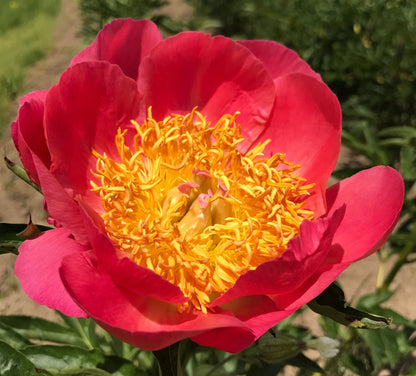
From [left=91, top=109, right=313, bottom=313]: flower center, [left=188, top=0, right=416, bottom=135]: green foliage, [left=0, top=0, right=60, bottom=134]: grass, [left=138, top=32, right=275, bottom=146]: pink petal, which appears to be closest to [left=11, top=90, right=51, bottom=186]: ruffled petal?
[left=91, top=109, right=313, bottom=313]: flower center

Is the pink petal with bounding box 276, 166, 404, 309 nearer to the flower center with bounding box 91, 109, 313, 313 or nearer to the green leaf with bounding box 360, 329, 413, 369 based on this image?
the flower center with bounding box 91, 109, 313, 313

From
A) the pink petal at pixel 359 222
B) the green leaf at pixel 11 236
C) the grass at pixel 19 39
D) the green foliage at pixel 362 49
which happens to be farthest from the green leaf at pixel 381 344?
the grass at pixel 19 39

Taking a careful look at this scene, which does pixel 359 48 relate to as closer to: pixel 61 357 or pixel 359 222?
pixel 359 222

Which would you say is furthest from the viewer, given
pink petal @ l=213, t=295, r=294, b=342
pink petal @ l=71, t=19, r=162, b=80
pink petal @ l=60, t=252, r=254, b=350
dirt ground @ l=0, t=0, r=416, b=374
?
dirt ground @ l=0, t=0, r=416, b=374

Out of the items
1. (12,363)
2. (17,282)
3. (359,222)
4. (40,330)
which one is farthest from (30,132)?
(17,282)

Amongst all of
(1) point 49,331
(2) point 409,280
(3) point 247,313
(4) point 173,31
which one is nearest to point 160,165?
(3) point 247,313

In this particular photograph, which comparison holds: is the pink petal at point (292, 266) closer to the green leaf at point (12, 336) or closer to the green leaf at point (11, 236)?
the green leaf at point (11, 236)

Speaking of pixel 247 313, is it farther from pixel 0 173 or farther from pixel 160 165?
pixel 0 173
